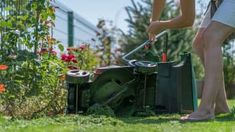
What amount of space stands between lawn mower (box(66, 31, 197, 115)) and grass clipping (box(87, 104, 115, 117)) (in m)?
0.15

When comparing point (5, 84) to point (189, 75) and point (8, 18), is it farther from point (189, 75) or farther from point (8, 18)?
point (189, 75)

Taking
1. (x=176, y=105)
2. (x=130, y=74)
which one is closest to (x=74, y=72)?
(x=130, y=74)

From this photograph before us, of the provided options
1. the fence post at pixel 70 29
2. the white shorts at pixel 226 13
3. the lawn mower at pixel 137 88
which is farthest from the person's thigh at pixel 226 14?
the fence post at pixel 70 29

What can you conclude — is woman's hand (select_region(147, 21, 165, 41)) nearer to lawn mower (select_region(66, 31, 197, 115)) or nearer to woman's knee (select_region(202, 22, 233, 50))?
lawn mower (select_region(66, 31, 197, 115))

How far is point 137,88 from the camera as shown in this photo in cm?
498

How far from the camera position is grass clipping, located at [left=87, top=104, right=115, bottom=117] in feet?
14.8

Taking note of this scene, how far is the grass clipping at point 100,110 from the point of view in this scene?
14.8ft

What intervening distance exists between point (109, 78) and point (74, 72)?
0.96 feet

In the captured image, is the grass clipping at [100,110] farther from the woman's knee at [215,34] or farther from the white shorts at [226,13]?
the white shorts at [226,13]

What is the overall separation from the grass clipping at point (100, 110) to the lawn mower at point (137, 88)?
15 centimetres

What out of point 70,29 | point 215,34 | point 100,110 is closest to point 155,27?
point 215,34

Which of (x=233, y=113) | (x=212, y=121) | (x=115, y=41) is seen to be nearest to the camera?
(x=212, y=121)

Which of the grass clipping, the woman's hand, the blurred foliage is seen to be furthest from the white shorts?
the blurred foliage

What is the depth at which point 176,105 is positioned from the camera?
515 cm
